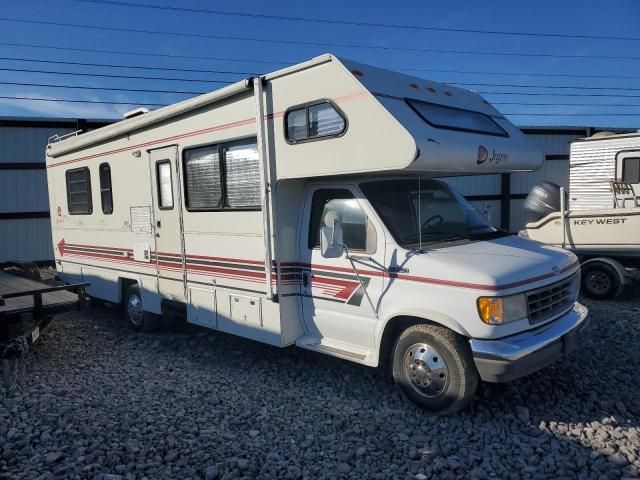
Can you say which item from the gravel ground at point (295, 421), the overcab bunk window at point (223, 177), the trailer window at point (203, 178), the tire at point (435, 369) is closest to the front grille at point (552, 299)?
the tire at point (435, 369)

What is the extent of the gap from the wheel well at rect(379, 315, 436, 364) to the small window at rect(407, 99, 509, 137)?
1646 millimetres

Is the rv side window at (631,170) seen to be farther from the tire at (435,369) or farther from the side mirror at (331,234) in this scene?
the side mirror at (331,234)

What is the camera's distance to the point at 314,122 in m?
4.79

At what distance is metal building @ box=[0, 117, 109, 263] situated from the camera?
12609mm

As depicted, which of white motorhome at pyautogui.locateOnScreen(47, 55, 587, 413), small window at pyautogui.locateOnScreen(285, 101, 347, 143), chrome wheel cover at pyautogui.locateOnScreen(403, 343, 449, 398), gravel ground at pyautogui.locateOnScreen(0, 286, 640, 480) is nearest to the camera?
gravel ground at pyautogui.locateOnScreen(0, 286, 640, 480)

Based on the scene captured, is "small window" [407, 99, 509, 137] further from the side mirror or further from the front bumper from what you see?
the front bumper

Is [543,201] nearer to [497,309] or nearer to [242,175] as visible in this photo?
[242,175]

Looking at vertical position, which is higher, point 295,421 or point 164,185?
point 164,185

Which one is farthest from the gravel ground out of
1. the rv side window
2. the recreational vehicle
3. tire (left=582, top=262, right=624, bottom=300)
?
the rv side window

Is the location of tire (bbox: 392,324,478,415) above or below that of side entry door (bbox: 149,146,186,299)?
below

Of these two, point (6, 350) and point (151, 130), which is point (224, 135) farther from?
point (6, 350)

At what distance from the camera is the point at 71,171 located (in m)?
8.45

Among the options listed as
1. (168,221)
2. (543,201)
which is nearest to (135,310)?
(168,221)

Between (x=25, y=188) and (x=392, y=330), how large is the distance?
37.0 feet
